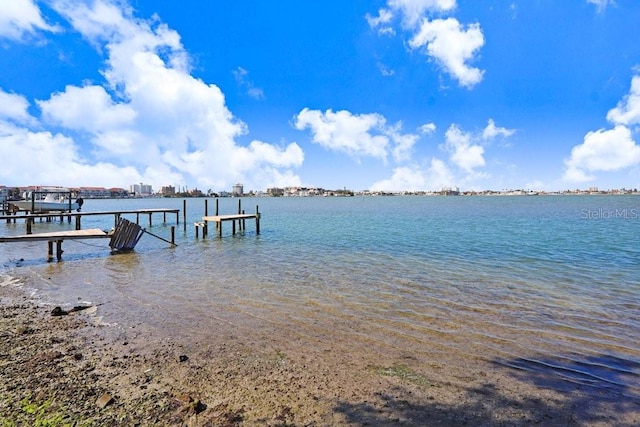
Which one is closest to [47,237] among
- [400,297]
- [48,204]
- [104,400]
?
[104,400]

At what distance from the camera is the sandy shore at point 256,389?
4.49 meters

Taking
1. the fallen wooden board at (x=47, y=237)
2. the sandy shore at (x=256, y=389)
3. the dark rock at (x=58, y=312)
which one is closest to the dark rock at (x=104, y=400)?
the sandy shore at (x=256, y=389)

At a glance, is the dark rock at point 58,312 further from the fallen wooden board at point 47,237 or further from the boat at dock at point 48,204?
the boat at dock at point 48,204

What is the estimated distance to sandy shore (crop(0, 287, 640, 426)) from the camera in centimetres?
449

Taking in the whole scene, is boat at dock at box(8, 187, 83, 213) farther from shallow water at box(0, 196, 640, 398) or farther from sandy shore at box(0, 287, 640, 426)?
sandy shore at box(0, 287, 640, 426)

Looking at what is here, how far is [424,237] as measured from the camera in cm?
2659

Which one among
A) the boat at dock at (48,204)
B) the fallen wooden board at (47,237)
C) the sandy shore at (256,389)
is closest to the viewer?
the sandy shore at (256,389)

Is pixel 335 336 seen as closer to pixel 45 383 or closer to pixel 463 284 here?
pixel 45 383

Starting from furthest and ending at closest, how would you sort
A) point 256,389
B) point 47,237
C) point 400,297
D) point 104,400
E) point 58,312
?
point 47,237
point 400,297
point 58,312
point 256,389
point 104,400

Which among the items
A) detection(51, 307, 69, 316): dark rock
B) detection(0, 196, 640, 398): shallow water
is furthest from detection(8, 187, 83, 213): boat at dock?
detection(51, 307, 69, 316): dark rock

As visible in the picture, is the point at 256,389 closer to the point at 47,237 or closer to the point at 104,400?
the point at 104,400

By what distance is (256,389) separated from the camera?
521cm

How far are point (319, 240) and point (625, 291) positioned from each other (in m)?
17.5

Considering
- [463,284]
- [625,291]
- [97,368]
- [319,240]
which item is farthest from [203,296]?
[319,240]
